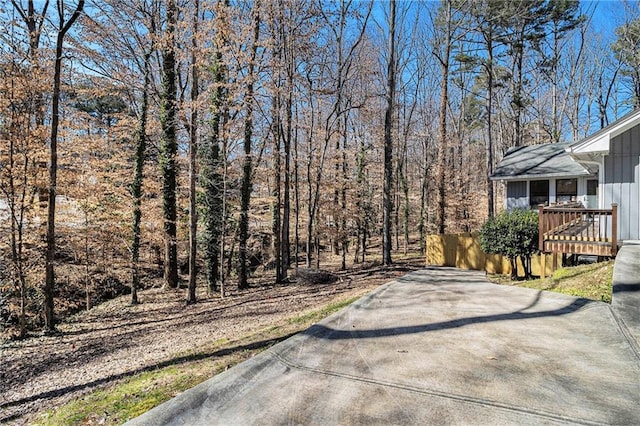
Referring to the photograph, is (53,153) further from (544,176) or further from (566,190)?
(566,190)

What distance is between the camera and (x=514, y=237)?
8641mm

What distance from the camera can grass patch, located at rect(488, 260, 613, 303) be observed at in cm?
554

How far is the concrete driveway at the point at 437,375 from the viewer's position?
2430mm

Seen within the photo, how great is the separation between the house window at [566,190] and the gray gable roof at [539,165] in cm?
43

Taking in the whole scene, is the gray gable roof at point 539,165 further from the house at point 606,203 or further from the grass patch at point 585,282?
the grass patch at point 585,282

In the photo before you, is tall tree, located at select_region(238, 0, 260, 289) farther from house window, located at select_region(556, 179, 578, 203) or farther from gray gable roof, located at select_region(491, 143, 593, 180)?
house window, located at select_region(556, 179, 578, 203)

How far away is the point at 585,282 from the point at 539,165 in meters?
7.97

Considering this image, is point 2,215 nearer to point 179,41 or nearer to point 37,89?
point 37,89

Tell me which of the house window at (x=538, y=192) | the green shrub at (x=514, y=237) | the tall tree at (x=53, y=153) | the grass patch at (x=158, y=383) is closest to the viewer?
the grass patch at (x=158, y=383)

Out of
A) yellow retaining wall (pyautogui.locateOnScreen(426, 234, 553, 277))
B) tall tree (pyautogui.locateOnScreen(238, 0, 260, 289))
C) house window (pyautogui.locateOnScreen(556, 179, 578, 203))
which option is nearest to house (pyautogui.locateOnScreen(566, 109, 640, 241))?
yellow retaining wall (pyautogui.locateOnScreen(426, 234, 553, 277))

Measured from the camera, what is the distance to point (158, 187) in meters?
11.7

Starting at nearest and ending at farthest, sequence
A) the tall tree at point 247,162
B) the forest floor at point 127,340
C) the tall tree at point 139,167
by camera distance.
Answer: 1. the forest floor at point 127,340
2. the tall tree at point 247,162
3. the tall tree at point 139,167

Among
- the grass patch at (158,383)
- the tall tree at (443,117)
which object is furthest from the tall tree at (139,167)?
the tall tree at (443,117)

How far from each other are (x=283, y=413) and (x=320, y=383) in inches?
20.1
